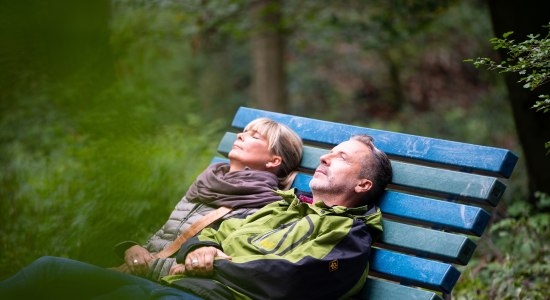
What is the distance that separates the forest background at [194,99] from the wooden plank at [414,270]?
2.93 ft

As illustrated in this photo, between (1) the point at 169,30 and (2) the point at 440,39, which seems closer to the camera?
(1) the point at 169,30

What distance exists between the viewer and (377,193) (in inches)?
127

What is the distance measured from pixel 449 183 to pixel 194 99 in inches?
138

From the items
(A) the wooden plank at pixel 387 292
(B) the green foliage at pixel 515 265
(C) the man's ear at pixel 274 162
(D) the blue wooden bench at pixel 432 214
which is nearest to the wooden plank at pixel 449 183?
(D) the blue wooden bench at pixel 432 214

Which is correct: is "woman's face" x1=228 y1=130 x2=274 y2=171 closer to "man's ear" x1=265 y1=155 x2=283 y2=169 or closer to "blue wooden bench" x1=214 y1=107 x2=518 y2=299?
"man's ear" x1=265 y1=155 x2=283 y2=169

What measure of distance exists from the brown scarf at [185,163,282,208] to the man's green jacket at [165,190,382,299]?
0.24 meters

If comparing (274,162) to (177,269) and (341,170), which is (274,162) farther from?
(177,269)

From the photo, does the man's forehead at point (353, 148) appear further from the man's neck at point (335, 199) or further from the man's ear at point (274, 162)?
the man's ear at point (274, 162)

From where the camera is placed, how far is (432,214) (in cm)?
313

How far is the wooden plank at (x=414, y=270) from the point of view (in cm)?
292

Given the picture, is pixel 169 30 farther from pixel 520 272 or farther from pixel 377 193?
pixel 377 193

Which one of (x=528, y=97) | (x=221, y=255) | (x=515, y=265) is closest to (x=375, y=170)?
(x=221, y=255)

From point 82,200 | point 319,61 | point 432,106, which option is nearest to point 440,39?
point 432,106

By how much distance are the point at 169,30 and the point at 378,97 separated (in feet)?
14.4
